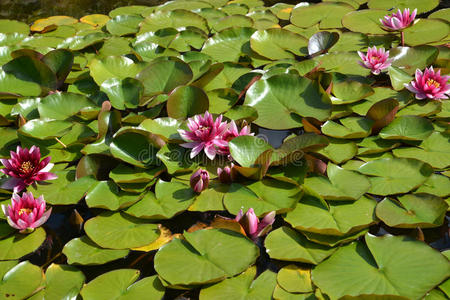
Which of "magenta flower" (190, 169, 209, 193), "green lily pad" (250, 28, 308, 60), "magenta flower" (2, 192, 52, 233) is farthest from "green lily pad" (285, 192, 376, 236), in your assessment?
"green lily pad" (250, 28, 308, 60)

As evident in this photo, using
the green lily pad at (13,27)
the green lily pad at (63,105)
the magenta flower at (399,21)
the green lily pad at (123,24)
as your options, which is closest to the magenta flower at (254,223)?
the green lily pad at (63,105)

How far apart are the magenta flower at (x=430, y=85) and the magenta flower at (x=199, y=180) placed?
1.95 metres

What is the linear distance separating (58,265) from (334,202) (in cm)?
175

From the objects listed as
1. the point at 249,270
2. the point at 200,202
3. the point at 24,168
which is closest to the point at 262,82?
the point at 200,202

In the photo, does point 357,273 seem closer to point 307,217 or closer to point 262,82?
point 307,217

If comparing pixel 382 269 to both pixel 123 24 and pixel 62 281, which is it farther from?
pixel 123 24

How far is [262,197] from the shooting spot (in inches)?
102

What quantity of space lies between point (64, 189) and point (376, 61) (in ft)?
9.22

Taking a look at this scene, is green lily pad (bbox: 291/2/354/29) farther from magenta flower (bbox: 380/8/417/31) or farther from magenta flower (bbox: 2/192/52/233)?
magenta flower (bbox: 2/192/52/233)

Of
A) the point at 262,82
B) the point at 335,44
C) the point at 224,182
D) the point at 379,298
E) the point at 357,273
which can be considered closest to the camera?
the point at 379,298

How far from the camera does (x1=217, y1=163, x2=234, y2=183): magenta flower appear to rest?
2668 mm

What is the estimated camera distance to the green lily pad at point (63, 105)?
338 centimetres

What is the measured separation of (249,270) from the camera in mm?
2225

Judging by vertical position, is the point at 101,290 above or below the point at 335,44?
below
